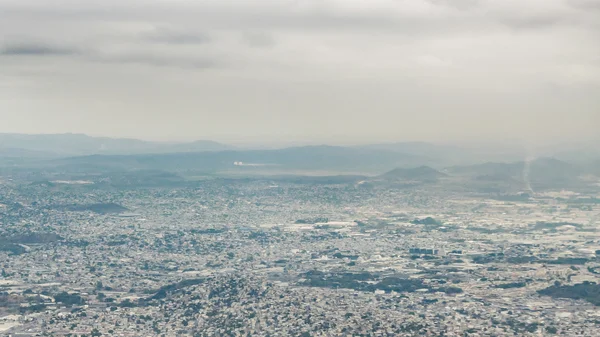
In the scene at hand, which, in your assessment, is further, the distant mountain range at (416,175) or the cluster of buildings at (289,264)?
the distant mountain range at (416,175)

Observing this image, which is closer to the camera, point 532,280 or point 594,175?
point 532,280

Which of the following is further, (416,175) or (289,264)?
(416,175)

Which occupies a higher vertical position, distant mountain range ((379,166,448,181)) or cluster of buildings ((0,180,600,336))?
distant mountain range ((379,166,448,181))

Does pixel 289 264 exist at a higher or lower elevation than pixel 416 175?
lower

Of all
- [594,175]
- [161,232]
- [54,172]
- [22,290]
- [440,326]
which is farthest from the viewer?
[54,172]

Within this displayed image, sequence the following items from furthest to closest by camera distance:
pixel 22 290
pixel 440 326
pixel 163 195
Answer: pixel 163 195
pixel 22 290
pixel 440 326

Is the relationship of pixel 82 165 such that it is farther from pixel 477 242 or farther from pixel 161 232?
pixel 477 242

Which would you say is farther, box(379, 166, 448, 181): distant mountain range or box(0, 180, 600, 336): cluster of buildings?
box(379, 166, 448, 181): distant mountain range

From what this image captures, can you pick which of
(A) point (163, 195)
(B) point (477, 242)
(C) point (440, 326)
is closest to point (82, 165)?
(A) point (163, 195)

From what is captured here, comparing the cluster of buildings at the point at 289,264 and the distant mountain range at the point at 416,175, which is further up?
the distant mountain range at the point at 416,175

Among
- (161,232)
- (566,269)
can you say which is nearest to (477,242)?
(566,269)
